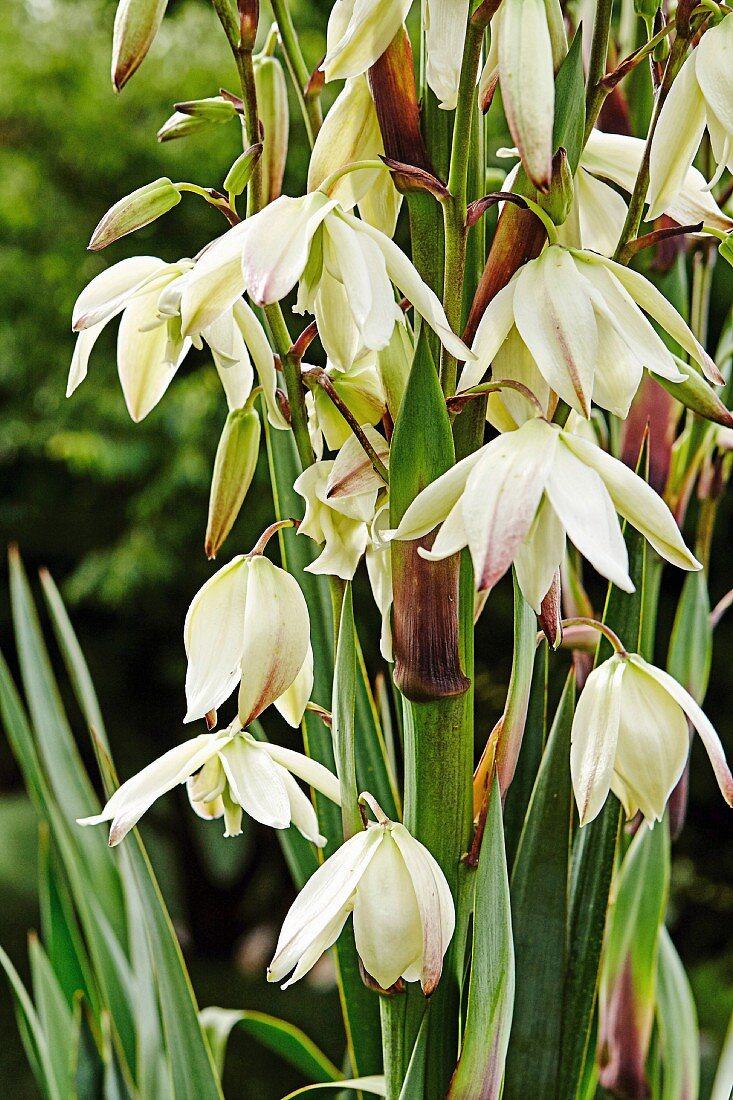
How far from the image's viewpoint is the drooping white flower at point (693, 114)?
0.27 m

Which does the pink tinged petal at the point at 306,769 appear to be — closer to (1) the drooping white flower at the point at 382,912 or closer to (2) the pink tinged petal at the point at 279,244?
(1) the drooping white flower at the point at 382,912

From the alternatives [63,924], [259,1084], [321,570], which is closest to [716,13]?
[321,570]

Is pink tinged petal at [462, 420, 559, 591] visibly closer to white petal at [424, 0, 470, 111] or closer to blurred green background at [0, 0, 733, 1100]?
white petal at [424, 0, 470, 111]

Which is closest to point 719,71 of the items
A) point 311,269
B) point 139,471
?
point 311,269

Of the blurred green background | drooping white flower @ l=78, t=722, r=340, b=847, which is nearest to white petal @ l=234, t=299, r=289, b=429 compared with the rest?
drooping white flower @ l=78, t=722, r=340, b=847

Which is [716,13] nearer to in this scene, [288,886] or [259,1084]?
[259,1084]

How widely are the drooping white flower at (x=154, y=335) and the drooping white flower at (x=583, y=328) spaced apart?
0.24 feet

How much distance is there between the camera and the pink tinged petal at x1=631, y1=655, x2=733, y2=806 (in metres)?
0.31

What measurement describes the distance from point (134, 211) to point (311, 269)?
2.4 inches

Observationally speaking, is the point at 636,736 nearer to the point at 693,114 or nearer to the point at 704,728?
the point at 704,728

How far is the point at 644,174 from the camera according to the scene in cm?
30

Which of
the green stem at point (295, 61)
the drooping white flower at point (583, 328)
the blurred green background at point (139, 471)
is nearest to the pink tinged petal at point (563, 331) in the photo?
the drooping white flower at point (583, 328)

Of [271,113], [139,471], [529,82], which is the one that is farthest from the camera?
[139,471]

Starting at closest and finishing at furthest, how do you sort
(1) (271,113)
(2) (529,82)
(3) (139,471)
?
(2) (529,82) < (1) (271,113) < (3) (139,471)
